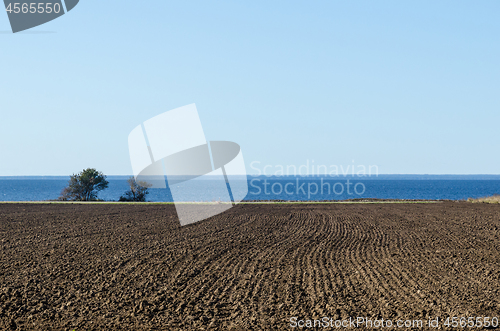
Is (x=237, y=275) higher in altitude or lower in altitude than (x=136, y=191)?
higher

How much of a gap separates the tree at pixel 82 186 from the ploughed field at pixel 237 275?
87.4 ft

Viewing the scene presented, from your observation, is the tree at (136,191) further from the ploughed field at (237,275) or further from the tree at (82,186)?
the ploughed field at (237,275)

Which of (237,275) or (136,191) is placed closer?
(237,275)

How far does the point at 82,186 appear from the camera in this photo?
1775 inches

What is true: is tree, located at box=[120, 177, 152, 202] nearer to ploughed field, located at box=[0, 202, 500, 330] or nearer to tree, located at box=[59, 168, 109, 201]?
tree, located at box=[59, 168, 109, 201]

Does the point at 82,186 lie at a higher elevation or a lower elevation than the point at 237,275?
lower

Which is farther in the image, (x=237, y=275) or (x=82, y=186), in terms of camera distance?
(x=82, y=186)

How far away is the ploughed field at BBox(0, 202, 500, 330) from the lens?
7.77 m

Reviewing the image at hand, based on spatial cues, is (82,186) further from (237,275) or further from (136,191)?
(237,275)

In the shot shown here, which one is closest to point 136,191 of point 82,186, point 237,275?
point 82,186

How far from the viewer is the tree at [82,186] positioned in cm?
4475

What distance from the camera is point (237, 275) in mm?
10625

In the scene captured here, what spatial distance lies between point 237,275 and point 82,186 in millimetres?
38637

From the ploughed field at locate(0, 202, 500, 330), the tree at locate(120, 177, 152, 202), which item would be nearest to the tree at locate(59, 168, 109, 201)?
the tree at locate(120, 177, 152, 202)
